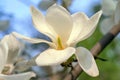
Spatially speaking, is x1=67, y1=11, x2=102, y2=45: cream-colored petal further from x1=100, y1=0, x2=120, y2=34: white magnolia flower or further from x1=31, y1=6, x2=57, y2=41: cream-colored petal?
x1=100, y1=0, x2=120, y2=34: white magnolia flower

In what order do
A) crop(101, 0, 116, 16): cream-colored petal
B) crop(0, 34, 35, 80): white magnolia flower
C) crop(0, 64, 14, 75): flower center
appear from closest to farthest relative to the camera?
crop(0, 34, 35, 80): white magnolia flower → crop(0, 64, 14, 75): flower center → crop(101, 0, 116, 16): cream-colored petal

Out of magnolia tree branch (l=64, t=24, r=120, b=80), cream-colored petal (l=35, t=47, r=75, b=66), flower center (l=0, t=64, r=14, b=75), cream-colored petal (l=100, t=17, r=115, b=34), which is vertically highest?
cream-colored petal (l=35, t=47, r=75, b=66)

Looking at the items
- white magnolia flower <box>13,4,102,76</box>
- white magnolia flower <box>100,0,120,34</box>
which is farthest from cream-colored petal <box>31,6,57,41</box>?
white magnolia flower <box>100,0,120,34</box>

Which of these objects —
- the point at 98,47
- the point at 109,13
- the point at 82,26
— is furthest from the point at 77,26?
the point at 109,13

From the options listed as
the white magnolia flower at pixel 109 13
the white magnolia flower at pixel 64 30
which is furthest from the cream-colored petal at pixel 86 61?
the white magnolia flower at pixel 109 13

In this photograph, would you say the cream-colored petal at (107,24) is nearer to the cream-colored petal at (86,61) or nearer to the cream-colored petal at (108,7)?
the cream-colored petal at (108,7)

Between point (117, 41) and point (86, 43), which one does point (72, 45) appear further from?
point (117, 41)

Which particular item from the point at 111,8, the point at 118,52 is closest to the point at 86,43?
the point at 118,52
